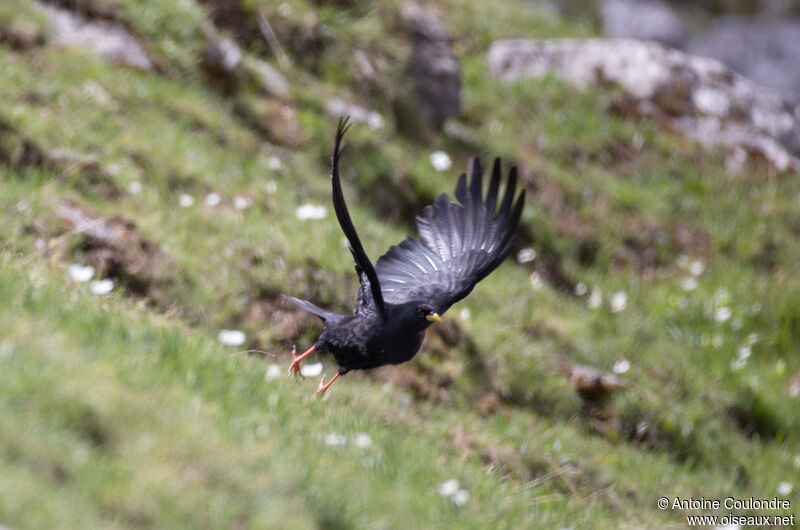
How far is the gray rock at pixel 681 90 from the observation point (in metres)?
11.8

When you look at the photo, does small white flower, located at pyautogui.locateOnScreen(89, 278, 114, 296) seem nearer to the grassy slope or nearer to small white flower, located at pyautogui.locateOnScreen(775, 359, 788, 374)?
the grassy slope

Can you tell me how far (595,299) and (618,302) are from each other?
26 centimetres

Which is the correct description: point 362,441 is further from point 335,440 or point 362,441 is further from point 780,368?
point 780,368

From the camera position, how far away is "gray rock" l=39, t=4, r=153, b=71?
7.51m

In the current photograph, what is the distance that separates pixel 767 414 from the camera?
755cm

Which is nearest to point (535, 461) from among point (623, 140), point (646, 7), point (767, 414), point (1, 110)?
point (767, 414)

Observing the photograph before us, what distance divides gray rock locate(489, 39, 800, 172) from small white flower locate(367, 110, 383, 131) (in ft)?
10.9

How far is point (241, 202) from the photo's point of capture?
6504 millimetres

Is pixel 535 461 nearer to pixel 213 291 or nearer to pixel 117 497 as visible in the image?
pixel 213 291

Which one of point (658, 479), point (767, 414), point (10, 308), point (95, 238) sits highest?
point (10, 308)

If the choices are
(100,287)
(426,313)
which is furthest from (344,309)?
(100,287)

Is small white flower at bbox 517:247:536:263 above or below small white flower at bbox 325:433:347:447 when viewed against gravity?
below

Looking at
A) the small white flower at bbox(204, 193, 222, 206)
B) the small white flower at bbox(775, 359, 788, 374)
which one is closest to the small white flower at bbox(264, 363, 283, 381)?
the small white flower at bbox(204, 193, 222, 206)

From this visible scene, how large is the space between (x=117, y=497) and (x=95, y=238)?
10.2ft
